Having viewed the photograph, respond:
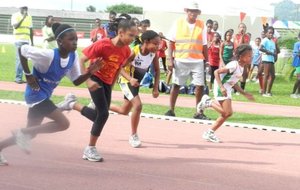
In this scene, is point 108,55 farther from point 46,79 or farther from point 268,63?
point 268,63

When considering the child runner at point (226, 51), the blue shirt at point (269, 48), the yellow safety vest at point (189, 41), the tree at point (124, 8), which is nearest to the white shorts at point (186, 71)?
the yellow safety vest at point (189, 41)

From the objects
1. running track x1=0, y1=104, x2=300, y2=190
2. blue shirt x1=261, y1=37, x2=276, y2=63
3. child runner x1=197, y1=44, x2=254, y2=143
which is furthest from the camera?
blue shirt x1=261, y1=37, x2=276, y2=63

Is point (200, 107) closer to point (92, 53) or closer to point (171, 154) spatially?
point (171, 154)

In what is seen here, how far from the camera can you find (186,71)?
11969mm

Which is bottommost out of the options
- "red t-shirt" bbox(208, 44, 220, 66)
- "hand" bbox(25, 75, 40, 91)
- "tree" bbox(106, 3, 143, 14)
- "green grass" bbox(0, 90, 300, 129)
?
"tree" bbox(106, 3, 143, 14)

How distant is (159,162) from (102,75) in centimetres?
129

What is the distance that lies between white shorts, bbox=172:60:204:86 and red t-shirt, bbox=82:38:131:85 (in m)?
4.04

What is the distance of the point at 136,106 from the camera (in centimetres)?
872

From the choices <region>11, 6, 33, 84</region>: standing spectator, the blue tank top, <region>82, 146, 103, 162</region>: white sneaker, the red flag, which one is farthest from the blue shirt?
the blue tank top

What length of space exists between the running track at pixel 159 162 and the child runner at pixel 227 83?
13.3 inches

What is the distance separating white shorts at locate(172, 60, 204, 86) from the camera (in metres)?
11.8

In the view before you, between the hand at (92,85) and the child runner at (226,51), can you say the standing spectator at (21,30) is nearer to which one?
the child runner at (226,51)

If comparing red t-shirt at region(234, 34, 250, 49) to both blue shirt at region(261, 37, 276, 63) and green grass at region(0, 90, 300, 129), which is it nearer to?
blue shirt at region(261, 37, 276, 63)

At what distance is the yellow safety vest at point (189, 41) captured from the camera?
A: 39.0 ft
